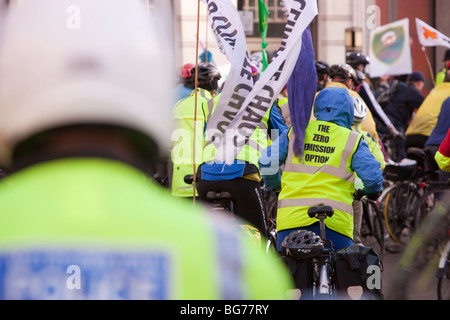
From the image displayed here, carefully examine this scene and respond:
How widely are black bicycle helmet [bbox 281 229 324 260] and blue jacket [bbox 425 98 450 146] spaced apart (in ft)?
12.7

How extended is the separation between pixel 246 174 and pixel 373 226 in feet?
10.1

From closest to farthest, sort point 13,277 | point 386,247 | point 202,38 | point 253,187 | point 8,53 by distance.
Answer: point 13,277, point 8,53, point 253,187, point 386,247, point 202,38

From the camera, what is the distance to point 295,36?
644 centimetres

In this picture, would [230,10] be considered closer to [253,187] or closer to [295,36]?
[295,36]

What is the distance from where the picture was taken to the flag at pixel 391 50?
1458 cm

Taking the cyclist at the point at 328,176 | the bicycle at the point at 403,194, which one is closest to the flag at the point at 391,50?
the bicycle at the point at 403,194

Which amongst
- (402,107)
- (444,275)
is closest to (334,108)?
(444,275)

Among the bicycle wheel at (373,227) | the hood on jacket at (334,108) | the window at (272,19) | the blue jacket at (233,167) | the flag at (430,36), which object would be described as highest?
the window at (272,19)

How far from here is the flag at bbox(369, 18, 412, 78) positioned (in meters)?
14.6

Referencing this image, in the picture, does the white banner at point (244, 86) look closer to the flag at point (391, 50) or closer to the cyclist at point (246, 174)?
the cyclist at point (246, 174)

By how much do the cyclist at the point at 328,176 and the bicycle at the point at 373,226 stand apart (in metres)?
3.81

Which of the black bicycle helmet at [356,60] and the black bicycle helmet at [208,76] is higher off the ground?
the black bicycle helmet at [356,60]
